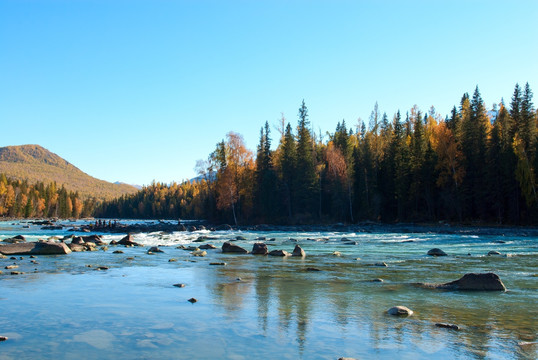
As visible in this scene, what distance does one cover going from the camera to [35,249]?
80.4ft

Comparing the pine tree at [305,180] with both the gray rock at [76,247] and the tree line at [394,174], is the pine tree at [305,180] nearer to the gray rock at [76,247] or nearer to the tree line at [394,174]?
the tree line at [394,174]

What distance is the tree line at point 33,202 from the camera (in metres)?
140

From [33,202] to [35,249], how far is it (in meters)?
147

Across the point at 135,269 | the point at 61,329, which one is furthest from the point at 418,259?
the point at 61,329

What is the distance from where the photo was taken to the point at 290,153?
231ft

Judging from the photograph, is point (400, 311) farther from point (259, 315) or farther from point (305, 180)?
point (305, 180)

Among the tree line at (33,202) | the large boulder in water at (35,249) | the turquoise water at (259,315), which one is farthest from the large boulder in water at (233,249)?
the tree line at (33,202)

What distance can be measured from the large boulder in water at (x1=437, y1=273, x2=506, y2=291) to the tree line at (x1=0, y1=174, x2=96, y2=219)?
155617mm

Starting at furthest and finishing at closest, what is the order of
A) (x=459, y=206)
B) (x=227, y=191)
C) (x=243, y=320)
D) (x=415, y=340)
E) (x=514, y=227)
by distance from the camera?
(x=227, y=191) → (x=459, y=206) → (x=514, y=227) → (x=243, y=320) → (x=415, y=340)

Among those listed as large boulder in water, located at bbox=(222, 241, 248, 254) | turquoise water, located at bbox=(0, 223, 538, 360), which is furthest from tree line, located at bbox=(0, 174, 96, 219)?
turquoise water, located at bbox=(0, 223, 538, 360)

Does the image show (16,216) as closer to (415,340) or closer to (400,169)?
(400,169)

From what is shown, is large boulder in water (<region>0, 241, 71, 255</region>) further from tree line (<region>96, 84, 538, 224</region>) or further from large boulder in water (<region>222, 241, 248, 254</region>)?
tree line (<region>96, 84, 538, 224</region>)

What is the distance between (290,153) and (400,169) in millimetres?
18981

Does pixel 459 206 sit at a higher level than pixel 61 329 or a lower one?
higher
